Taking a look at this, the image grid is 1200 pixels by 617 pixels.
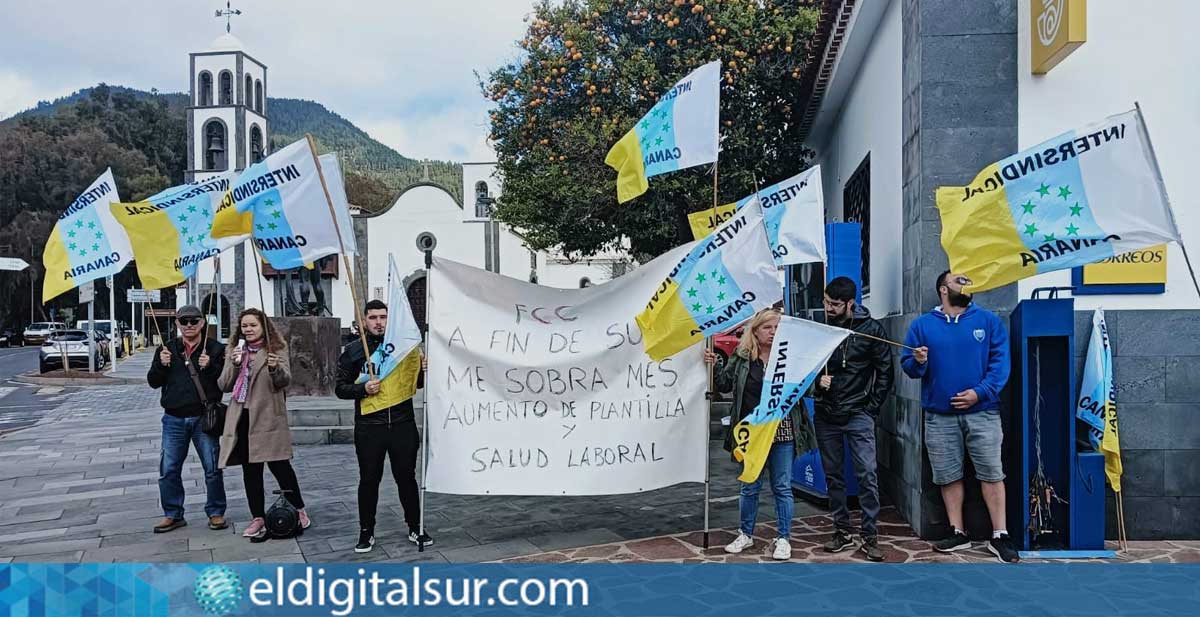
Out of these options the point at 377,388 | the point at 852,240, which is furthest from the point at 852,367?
the point at 377,388

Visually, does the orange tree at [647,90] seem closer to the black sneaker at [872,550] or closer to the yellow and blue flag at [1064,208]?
the yellow and blue flag at [1064,208]

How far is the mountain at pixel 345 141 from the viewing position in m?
78.1

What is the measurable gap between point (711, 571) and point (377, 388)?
2.44 metres

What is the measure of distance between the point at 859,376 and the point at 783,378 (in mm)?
693

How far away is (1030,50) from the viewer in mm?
6285

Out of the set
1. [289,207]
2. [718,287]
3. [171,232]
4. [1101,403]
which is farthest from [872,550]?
[171,232]

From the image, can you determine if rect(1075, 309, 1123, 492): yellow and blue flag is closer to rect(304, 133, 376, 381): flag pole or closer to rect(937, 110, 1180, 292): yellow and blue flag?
rect(937, 110, 1180, 292): yellow and blue flag

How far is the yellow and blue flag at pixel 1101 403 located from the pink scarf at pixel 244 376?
5.76 m

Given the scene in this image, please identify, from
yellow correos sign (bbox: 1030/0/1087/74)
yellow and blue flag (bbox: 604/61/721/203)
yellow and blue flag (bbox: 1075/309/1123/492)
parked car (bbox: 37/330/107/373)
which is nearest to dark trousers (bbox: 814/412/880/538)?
yellow and blue flag (bbox: 1075/309/1123/492)

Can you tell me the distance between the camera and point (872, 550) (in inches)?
233

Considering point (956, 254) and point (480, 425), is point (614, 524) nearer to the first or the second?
point (480, 425)

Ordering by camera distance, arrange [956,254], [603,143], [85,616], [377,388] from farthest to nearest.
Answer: [603,143], [377,388], [956,254], [85,616]

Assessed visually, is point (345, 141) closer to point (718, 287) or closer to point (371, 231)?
point (371, 231)

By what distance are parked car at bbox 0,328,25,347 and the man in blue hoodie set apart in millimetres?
66740
